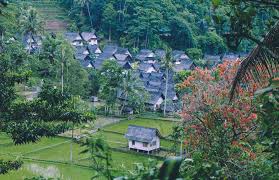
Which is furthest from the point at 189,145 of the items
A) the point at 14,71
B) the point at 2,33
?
the point at 2,33

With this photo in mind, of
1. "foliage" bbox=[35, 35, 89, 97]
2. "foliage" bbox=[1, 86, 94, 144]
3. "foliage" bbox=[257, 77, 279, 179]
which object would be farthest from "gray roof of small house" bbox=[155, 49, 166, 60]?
"foliage" bbox=[257, 77, 279, 179]

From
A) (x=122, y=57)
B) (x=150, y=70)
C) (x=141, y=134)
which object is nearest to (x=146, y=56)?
(x=122, y=57)

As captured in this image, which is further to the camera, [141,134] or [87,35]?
[87,35]

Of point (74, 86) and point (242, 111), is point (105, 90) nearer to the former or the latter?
point (74, 86)

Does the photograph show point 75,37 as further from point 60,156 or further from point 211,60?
point 60,156

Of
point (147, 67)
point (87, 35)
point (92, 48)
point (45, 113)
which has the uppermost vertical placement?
point (45, 113)
